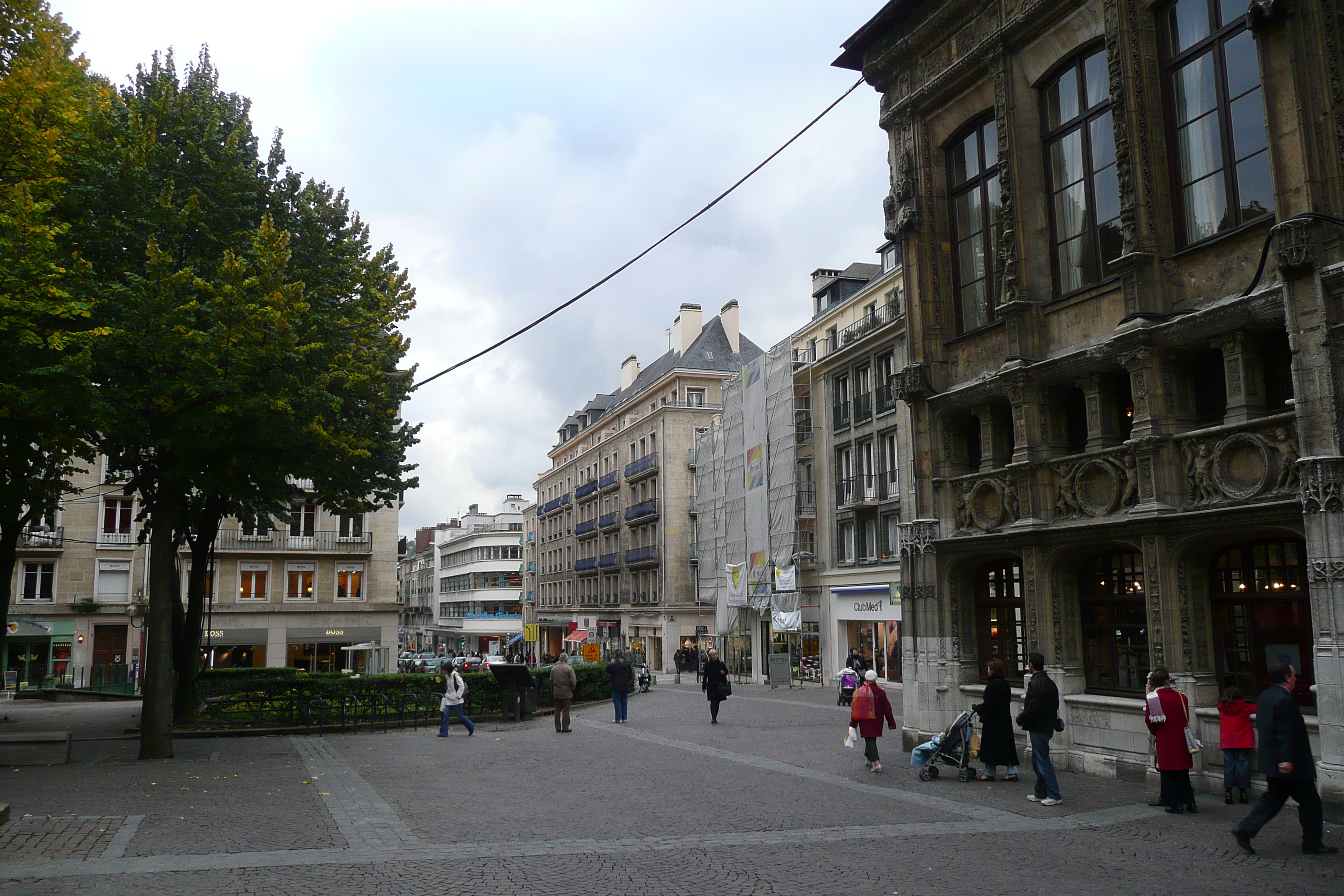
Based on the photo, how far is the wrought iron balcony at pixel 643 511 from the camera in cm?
6656

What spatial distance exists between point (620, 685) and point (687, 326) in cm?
5049

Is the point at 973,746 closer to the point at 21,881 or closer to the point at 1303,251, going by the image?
the point at 1303,251

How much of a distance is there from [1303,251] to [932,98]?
821 centimetres

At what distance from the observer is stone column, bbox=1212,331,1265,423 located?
12711mm

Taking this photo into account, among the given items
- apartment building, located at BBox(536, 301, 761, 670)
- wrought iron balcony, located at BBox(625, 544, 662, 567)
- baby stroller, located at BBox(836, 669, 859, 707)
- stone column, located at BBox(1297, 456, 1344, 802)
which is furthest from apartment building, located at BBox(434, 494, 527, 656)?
stone column, located at BBox(1297, 456, 1344, 802)

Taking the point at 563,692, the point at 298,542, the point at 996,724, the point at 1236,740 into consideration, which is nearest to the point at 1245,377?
the point at 1236,740

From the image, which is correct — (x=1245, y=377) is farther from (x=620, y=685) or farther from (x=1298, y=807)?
(x=620, y=685)

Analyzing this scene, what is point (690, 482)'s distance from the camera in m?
65.7

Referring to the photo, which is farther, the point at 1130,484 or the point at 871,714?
the point at 871,714

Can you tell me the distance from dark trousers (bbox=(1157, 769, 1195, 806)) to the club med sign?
2526 centimetres

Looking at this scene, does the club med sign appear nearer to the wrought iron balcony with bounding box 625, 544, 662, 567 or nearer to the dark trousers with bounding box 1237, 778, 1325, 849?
the wrought iron balcony with bounding box 625, 544, 662, 567

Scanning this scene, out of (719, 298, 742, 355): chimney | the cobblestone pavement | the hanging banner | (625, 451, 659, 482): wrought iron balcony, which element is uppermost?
(719, 298, 742, 355): chimney

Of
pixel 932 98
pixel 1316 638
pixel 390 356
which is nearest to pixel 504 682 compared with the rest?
pixel 390 356

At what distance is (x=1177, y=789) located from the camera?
11641 mm
